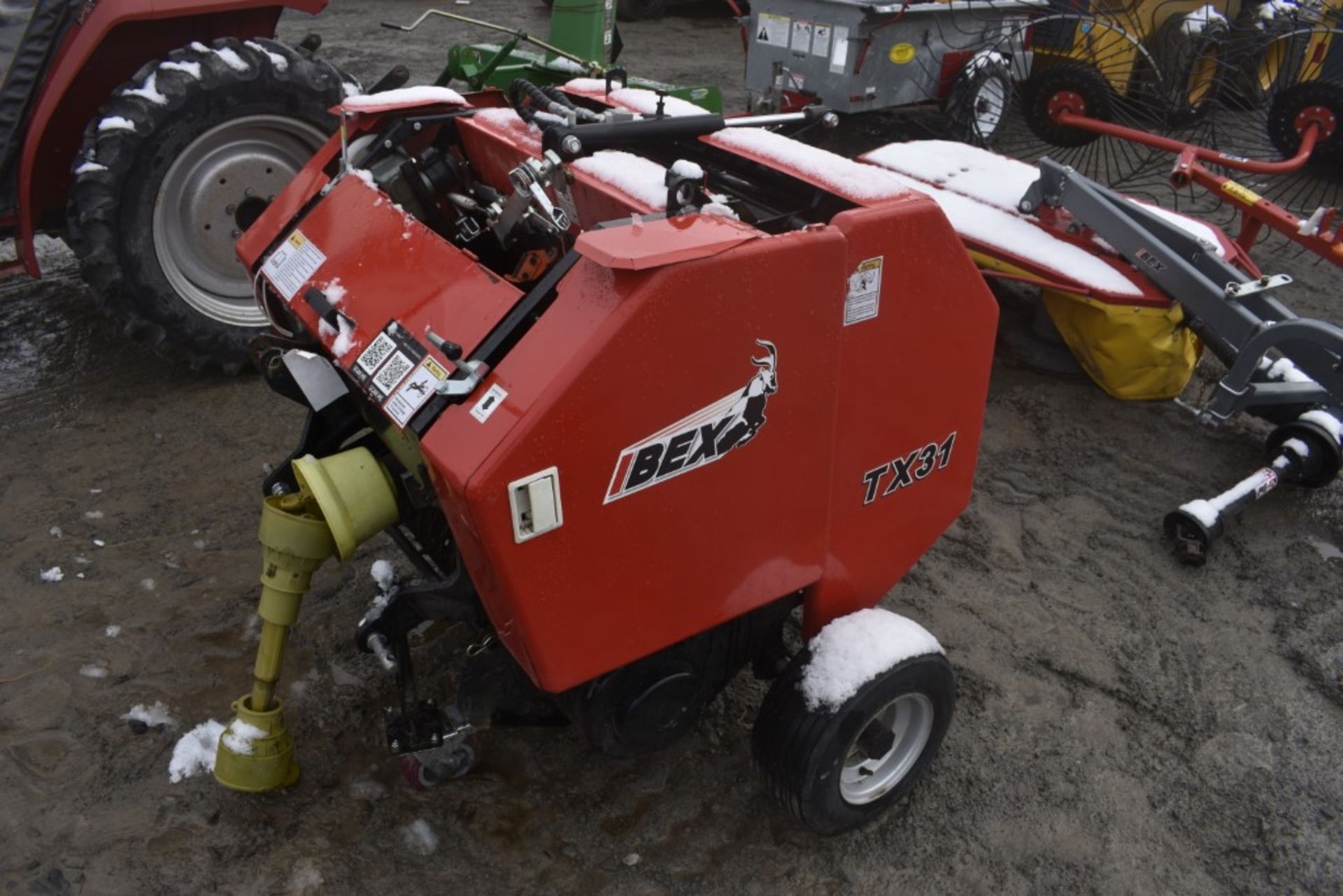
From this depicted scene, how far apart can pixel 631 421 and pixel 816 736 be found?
798mm

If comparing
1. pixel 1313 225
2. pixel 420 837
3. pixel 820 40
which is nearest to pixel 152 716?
pixel 420 837

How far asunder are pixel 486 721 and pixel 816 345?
1038 millimetres

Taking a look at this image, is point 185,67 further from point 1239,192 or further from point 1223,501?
point 1239,192

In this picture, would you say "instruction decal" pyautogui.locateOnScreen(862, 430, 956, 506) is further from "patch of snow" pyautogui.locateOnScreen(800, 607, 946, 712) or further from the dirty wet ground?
the dirty wet ground

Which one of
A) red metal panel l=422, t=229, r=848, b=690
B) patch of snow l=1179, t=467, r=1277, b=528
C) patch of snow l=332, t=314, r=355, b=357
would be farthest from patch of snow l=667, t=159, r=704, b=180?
patch of snow l=1179, t=467, r=1277, b=528

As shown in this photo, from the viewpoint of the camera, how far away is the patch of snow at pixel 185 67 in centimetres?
345

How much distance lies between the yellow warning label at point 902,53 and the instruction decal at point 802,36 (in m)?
0.49

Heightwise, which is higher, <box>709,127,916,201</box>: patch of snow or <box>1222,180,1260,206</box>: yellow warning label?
<box>709,127,916,201</box>: patch of snow

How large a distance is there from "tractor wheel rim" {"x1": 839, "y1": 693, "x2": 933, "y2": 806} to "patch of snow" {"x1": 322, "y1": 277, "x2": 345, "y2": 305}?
145 cm

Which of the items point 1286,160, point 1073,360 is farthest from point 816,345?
point 1286,160

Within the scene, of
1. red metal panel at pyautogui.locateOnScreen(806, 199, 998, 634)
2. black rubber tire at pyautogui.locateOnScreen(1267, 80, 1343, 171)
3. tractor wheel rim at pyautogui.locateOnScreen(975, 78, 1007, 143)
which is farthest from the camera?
tractor wheel rim at pyautogui.locateOnScreen(975, 78, 1007, 143)

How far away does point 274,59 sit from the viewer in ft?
11.8

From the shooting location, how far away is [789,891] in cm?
216

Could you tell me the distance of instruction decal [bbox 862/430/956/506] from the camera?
2.10 meters
